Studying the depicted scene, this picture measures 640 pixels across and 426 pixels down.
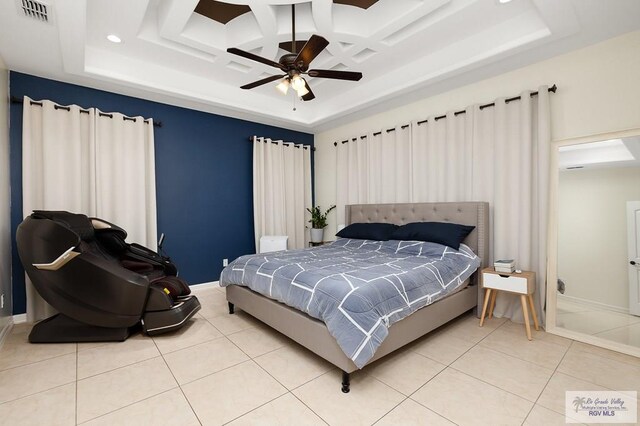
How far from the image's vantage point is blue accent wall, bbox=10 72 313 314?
3795mm

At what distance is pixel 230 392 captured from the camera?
75.2 inches

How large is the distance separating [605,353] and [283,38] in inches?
161

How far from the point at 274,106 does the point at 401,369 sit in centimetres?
417

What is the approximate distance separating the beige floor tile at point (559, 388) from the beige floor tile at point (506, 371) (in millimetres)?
33

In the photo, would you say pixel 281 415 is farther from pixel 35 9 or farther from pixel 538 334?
pixel 35 9

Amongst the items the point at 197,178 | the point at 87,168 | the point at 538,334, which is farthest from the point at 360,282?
the point at 87,168

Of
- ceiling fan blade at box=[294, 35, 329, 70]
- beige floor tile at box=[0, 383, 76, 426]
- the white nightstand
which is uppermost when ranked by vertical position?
ceiling fan blade at box=[294, 35, 329, 70]

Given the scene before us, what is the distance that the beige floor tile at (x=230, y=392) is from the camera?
1.72 meters

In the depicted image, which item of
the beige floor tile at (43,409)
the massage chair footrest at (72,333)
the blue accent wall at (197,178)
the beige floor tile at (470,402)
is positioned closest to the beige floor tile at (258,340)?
the massage chair footrest at (72,333)

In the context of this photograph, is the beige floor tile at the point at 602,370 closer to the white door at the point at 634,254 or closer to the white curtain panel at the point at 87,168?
the white door at the point at 634,254

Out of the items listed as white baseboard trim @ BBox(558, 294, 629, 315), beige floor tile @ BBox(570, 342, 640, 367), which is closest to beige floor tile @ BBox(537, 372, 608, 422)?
beige floor tile @ BBox(570, 342, 640, 367)

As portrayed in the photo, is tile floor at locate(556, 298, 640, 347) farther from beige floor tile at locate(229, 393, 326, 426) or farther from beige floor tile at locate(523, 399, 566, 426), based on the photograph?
beige floor tile at locate(229, 393, 326, 426)

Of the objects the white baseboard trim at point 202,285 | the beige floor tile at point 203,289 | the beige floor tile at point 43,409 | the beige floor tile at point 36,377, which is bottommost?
the beige floor tile at point 43,409

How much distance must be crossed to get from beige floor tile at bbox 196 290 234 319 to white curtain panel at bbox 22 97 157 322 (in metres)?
1.04
